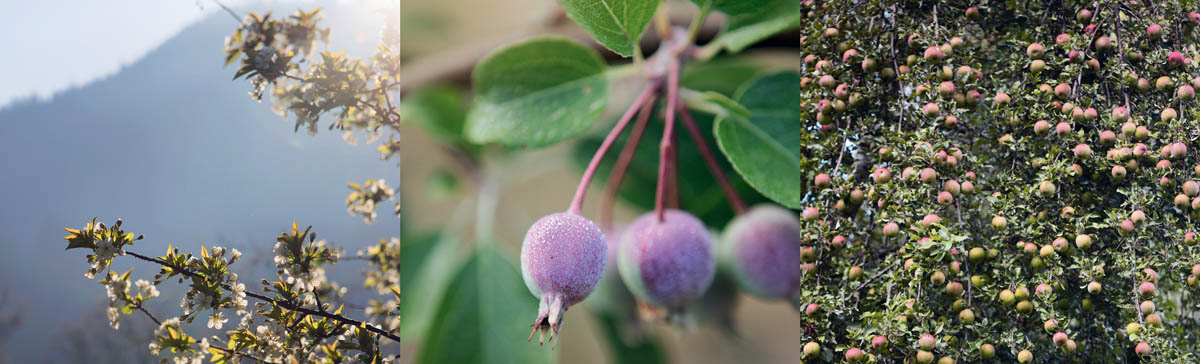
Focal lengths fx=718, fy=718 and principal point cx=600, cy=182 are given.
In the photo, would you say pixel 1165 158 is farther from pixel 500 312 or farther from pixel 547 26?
pixel 500 312

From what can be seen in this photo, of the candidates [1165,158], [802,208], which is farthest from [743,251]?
[1165,158]

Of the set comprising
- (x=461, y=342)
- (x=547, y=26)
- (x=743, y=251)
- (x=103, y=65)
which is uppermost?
(x=103, y=65)

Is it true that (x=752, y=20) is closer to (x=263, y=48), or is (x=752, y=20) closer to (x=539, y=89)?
(x=539, y=89)

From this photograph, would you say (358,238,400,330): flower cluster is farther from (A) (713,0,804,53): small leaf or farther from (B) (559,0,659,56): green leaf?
(A) (713,0,804,53): small leaf

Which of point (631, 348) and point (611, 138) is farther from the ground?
point (611, 138)

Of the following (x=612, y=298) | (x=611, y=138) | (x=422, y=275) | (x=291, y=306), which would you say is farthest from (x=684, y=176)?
(x=291, y=306)
